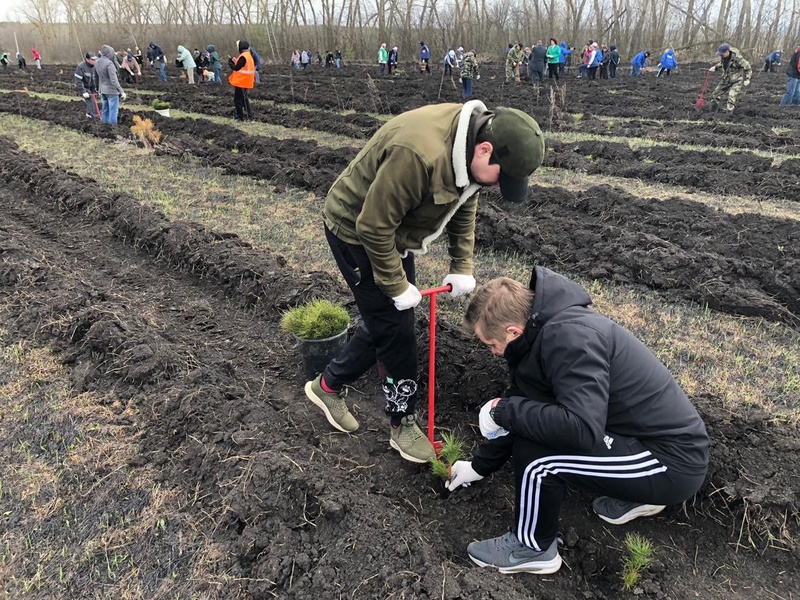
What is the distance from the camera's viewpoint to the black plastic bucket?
3629 millimetres

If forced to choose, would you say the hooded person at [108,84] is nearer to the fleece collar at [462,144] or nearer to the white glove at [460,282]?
the white glove at [460,282]

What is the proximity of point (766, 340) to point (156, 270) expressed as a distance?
18.7ft

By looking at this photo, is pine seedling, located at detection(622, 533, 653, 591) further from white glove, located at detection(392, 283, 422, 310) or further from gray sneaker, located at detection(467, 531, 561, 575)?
white glove, located at detection(392, 283, 422, 310)

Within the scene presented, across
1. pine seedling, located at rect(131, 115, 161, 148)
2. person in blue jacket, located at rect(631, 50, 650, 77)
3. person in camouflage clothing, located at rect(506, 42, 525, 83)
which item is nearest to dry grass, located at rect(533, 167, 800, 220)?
pine seedling, located at rect(131, 115, 161, 148)

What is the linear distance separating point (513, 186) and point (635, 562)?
1.76 metres

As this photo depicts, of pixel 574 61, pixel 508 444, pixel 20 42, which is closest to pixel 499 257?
pixel 508 444

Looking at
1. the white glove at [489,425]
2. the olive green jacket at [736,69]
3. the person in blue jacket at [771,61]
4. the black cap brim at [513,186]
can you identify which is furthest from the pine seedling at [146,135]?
the person in blue jacket at [771,61]

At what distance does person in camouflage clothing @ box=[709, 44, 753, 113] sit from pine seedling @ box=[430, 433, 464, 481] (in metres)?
14.1

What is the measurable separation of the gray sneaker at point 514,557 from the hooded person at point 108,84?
13.6m

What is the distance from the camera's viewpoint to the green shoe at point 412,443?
3035 mm

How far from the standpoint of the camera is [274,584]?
2.26 m

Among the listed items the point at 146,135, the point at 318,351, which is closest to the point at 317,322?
the point at 318,351

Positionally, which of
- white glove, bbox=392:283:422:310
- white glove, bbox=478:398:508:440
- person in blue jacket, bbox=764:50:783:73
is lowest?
white glove, bbox=478:398:508:440

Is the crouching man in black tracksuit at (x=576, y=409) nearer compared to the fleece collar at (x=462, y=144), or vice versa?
the crouching man in black tracksuit at (x=576, y=409)
